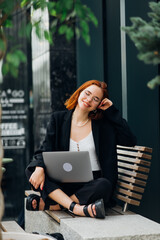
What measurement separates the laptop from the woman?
6 cm

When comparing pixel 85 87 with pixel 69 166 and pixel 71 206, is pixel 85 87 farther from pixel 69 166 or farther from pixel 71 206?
pixel 71 206

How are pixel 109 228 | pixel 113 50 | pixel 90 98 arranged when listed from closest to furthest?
pixel 109 228, pixel 90 98, pixel 113 50

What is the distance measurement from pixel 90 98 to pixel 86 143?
0.39m

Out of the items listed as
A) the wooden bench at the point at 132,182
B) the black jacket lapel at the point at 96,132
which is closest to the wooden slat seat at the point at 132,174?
the wooden bench at the point at 132,182

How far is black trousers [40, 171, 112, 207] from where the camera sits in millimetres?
3273

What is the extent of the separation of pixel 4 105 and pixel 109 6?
2.13 metres

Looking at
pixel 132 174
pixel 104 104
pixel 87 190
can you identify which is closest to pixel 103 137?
pixel 104 104

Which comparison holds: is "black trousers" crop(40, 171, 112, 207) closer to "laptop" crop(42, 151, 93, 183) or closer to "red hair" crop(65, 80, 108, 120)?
"laptop" crop(42, 151, 93, 183)

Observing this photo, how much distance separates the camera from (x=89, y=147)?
3.58 metres

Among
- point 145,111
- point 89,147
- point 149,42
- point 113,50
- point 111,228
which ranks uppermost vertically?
point 113,50

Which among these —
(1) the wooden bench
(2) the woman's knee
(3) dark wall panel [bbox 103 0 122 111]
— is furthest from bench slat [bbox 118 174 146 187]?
(3) dark wall panel [bbox 103 0 122 111]

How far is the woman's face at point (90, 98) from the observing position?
3.47 metres

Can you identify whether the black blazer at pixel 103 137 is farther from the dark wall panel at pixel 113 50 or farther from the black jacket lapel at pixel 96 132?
the dark wall panel at pixel 113 50

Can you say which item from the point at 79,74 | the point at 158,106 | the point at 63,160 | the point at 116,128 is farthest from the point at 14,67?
the point at 79,74
